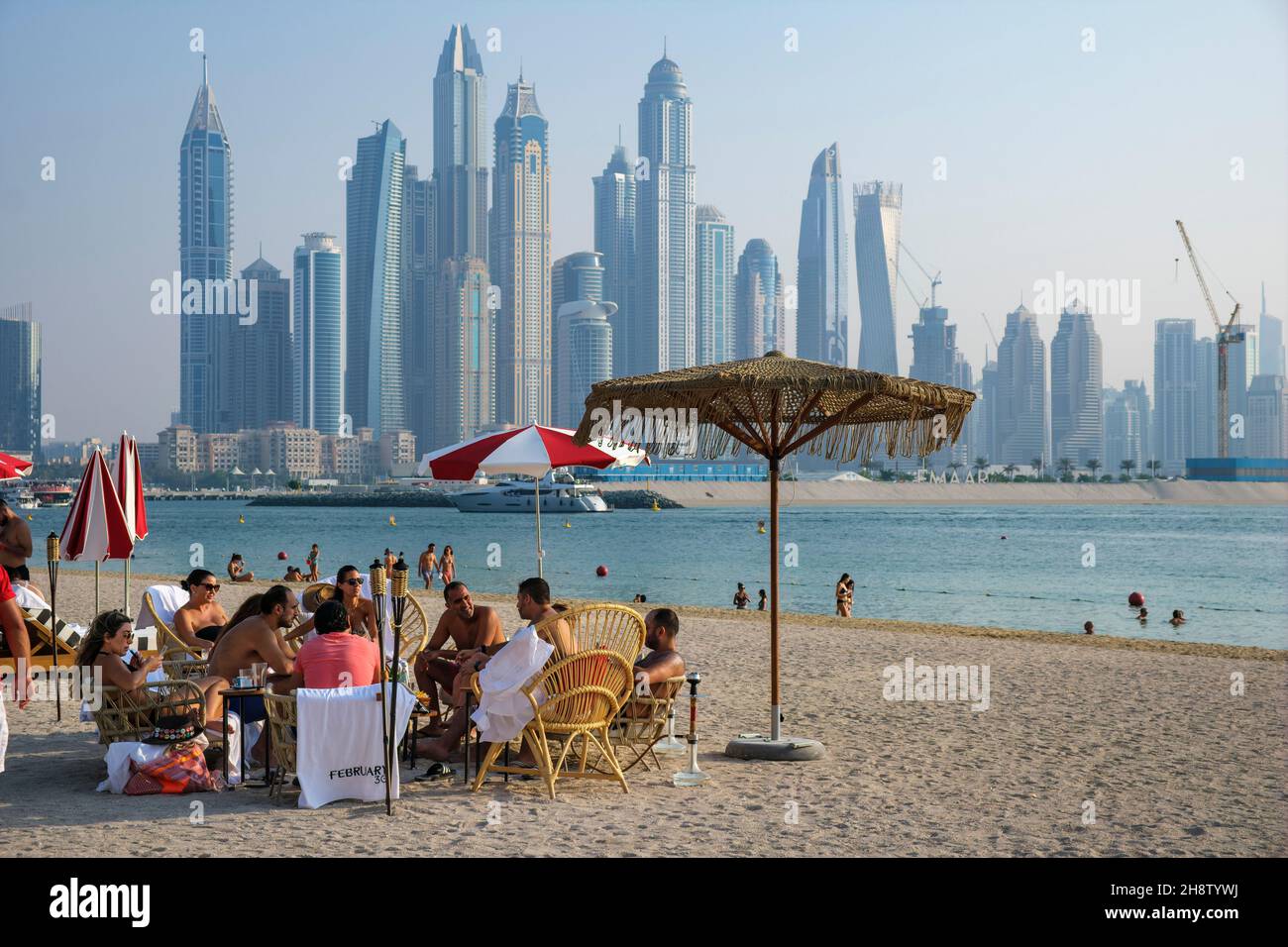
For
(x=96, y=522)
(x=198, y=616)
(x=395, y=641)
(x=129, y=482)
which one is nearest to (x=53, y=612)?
(x=96, y=522)

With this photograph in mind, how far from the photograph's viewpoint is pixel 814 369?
268 inches

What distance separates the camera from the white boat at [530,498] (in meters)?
97.6

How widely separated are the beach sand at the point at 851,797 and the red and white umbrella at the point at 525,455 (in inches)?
85.0

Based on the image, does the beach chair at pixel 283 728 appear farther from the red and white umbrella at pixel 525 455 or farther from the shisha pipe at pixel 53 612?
the red and white umbrella at pixel 525 455

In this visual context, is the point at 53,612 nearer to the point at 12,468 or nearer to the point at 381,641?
the point at 12,468

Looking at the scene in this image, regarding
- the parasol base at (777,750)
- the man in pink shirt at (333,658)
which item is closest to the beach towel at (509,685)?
the man in pink shirt at (333,658)

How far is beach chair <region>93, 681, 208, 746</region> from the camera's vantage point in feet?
20.4

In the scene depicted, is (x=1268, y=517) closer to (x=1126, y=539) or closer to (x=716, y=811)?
(x=1126, y=539)

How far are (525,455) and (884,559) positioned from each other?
44237 mm

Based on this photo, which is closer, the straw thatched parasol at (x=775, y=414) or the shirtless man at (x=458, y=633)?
the straw thatched parasol at (x=775, y=414)

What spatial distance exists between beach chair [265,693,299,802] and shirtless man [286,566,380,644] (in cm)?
196

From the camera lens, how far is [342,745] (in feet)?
19.0
